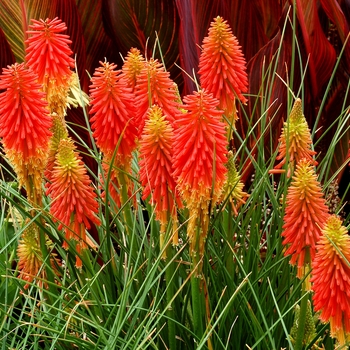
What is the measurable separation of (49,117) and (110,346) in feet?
1.90

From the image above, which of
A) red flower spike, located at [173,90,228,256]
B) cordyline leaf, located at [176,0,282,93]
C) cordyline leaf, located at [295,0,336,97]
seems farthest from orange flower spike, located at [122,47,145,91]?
cordyline leaf, located at [295,0,336,97]

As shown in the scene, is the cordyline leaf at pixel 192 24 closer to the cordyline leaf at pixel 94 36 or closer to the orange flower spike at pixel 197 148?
the cordyline leaf at pixel 94 36

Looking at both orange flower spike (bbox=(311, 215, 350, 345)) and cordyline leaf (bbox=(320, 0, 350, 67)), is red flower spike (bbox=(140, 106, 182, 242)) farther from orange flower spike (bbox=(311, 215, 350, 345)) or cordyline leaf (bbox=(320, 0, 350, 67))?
cordyline leaf (bbox=(320, 0, 350, 67))

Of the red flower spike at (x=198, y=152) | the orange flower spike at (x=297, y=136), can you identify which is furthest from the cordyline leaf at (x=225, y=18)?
the red flower spike at (x=198, y=152)

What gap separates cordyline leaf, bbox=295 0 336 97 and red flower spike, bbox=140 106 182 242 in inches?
64.8

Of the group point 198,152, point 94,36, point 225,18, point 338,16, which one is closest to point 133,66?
point 198,152

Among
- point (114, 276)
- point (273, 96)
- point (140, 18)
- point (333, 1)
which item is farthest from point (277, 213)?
point (140, 18)

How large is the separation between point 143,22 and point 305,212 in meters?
2.12

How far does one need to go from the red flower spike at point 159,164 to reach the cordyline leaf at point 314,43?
5.40 ft

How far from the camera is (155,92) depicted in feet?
6.32

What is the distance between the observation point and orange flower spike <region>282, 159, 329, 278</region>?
1666 millimetres

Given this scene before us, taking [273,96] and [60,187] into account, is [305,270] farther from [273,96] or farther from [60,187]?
[273,96]

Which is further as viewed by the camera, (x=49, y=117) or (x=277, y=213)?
(x=277, y=213)

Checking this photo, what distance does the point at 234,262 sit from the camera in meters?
2.31
